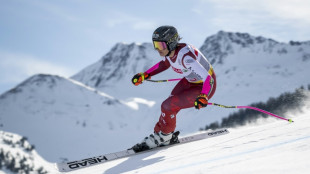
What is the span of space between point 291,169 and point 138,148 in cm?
Answer: 441

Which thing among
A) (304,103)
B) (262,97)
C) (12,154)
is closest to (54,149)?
(12,154)

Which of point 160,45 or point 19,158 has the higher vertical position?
point 160,45

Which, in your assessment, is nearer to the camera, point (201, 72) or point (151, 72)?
point (201, 72)

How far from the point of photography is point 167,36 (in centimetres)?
693

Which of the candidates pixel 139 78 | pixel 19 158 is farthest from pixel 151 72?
pixel 19 158

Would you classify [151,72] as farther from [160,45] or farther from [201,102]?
[201,102]

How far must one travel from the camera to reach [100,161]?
6.21 metres

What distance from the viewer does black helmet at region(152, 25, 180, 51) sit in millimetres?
6930

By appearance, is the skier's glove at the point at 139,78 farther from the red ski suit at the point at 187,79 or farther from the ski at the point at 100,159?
the ski at the point at 100,159

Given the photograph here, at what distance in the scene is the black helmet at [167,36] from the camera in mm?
6930

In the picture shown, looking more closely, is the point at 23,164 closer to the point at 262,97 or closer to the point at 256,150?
the point at 262,97

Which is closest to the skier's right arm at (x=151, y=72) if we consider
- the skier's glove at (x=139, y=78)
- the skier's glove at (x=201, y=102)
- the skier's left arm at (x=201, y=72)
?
the skier's glove at (x=139, y=78)

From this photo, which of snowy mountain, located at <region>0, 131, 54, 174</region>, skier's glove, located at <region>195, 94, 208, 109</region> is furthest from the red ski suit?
snowy mountain, located at <region>0, 131, 54, 174</region>

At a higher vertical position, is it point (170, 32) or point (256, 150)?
point (170, 32)
